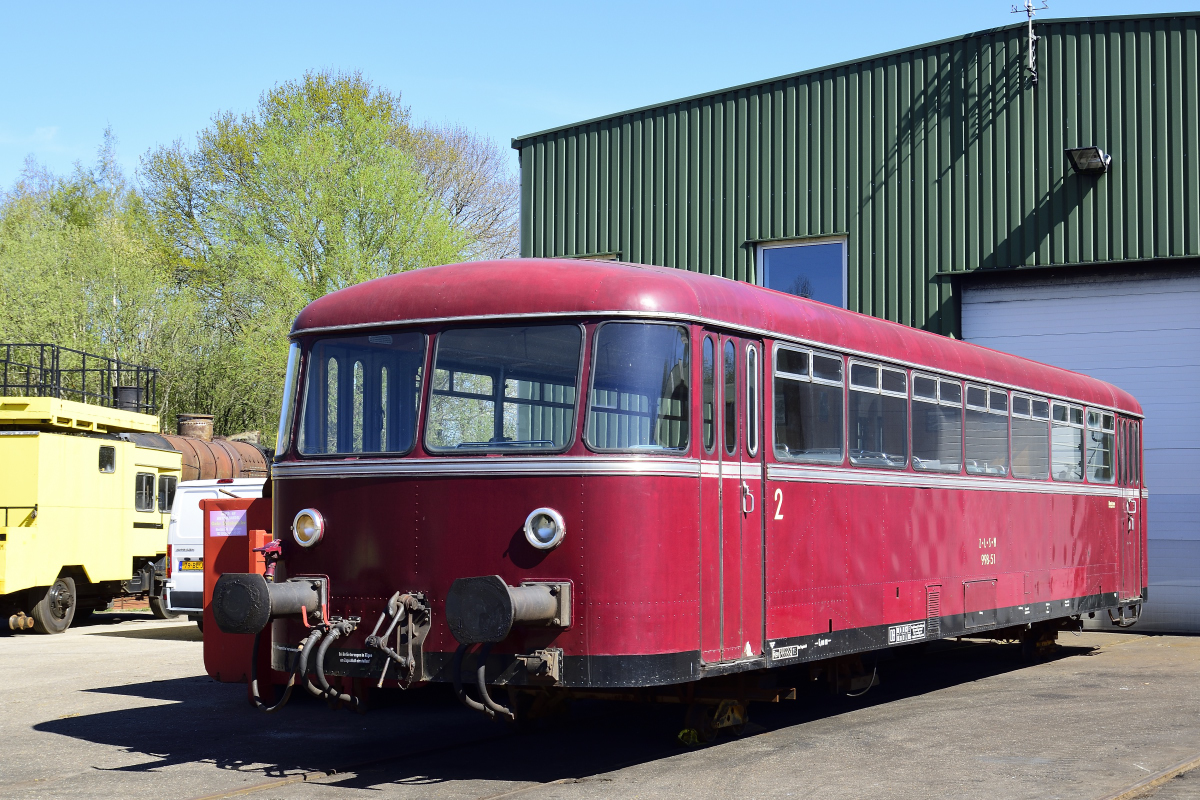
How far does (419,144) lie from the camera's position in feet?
155

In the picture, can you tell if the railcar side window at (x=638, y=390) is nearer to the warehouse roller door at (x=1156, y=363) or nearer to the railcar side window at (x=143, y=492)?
the warehouse roller door at (x=1156, y=363)

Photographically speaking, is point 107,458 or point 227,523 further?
point 107,458

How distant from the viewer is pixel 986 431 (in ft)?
42.2

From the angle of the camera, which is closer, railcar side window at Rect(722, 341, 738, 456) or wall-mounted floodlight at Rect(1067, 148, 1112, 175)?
railcar side window at Rect(722, 341, 738, 456)

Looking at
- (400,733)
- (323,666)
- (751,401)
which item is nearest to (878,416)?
(751,401)

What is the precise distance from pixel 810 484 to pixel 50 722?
6.31m

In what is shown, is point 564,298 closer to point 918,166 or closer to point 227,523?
point 227,523

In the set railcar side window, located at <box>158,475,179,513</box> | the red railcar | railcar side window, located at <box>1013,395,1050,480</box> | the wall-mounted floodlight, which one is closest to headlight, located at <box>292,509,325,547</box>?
the red railcar

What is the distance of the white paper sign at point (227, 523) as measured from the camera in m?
11.0

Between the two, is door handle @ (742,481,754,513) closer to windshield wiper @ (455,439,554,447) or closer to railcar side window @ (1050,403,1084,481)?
windshield wiper @ (455,439,554,447)

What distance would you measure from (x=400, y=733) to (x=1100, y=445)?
372 inches

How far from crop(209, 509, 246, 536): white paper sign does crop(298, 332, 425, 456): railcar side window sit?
7.30ft

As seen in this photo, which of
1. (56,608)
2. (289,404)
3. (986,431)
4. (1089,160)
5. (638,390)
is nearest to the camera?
(638,390)

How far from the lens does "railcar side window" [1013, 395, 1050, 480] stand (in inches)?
535
